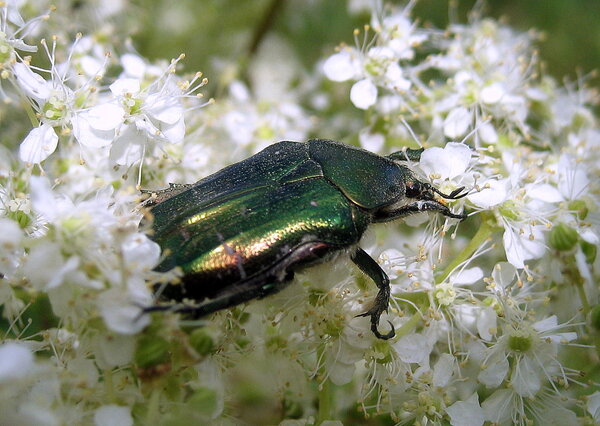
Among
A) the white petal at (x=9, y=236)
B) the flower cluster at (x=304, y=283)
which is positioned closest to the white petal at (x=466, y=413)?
the flower cluster at (x=304, y=283)

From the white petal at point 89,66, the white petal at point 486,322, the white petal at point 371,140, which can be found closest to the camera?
the white petal at point 486,322

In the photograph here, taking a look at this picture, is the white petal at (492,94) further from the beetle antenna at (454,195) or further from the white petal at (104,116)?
the white petal at (104,116)

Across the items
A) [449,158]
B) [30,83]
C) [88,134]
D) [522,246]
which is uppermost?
[30,83]

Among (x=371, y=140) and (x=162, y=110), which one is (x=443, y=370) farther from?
(x=162, y=110)

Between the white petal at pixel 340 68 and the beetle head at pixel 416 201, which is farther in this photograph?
the white petal at pixel 340 68

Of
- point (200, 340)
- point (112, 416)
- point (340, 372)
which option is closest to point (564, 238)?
point (340, 372)

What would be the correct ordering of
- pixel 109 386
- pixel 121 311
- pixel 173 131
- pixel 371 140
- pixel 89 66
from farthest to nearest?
pixel 371 140 → pixel 89 66 → pixel 173 131 → pixel 109 386 → pixel 121 311

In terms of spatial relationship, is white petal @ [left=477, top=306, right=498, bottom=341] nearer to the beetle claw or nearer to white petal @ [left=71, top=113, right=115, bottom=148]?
the beetle claw
